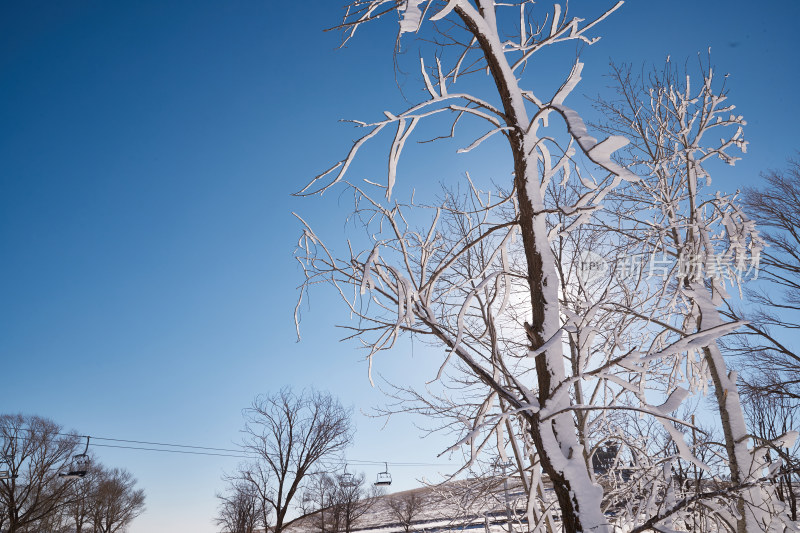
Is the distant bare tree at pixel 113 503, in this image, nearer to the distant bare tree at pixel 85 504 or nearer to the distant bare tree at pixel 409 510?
the distant bare tree at pixel 85 504

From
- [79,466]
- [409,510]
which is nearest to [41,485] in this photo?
[79,466]

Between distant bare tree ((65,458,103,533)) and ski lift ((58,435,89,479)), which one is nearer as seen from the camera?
ski lift ((58,435,89,479))

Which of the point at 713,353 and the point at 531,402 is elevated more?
the point at 713,353

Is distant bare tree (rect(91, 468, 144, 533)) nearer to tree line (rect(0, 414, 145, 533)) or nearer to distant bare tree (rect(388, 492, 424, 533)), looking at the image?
tree line (rect(0, 414, 145, 533))

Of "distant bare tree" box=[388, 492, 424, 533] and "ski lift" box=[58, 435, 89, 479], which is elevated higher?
"ski lift" box=[58, 435, 89, 479]

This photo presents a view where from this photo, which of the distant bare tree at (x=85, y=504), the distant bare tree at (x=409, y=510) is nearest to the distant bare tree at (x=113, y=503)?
the distant bare tree at (x=85, y=504)

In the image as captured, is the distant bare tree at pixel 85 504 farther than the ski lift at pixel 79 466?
Yes

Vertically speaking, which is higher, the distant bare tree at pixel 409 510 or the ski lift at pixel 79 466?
the ski lift at pixel 79 466

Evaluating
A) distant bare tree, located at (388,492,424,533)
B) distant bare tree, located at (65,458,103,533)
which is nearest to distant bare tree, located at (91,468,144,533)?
distant bare tree, located at (65,458,103,533)

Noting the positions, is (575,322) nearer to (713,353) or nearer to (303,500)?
(713,353)

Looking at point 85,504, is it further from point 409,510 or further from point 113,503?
point 409,510

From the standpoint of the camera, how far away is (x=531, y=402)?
1.31 meters

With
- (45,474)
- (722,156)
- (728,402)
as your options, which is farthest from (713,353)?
(45,474)

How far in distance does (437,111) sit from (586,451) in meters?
3.11
